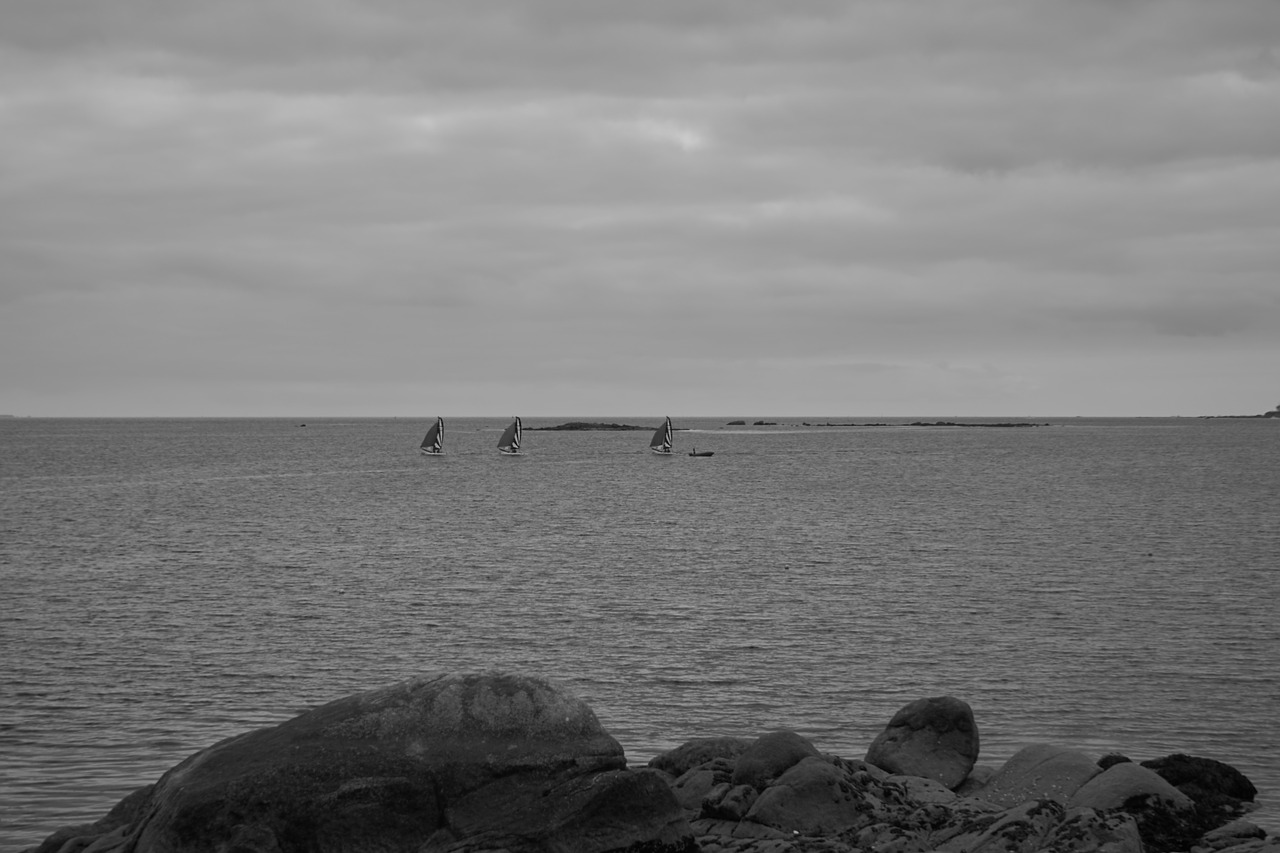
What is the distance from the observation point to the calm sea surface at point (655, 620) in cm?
2677

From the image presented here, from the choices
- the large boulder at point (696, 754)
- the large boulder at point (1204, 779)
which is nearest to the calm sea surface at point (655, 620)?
the large boulder at point (1204, 779)

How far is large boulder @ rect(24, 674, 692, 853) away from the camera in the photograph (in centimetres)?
1531

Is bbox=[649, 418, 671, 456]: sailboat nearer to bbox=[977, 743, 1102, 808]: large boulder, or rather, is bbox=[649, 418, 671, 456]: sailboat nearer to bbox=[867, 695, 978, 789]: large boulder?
bbox=[867, 695, 978, 789]: large boulder

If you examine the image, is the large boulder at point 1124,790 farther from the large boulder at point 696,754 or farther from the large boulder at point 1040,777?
the large boulder at point 696,754

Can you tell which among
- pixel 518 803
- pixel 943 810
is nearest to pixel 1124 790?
pixel 943 810

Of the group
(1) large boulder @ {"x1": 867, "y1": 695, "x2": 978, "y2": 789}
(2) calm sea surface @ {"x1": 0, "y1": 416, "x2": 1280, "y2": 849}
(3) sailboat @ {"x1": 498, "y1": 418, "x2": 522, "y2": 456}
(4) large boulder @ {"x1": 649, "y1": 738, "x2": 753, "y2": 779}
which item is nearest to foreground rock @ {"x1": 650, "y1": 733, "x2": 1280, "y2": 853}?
(4) large boulder @ {"x1": 649, "y1": 738, "x2": 753, "y2": 779}

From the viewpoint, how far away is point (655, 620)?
40875 millimetres

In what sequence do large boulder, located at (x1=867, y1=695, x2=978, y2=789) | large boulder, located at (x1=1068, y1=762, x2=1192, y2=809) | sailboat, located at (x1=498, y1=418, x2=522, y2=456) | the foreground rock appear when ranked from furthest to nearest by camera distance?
1. sailboat, located at (x1=498, y1=418, x2=522, y2=456)
2. large boulder, located at (x1=867, y1=695, x2=978, y2=789)
3. large boulder, located at (x1=1068, y1=762, x2=1192, y2=809)
4. the foreground rock

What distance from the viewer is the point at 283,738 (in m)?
16.1

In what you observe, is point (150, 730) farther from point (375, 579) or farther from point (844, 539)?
point (844, 539)

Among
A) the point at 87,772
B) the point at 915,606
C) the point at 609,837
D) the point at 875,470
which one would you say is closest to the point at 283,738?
the point at 609,837

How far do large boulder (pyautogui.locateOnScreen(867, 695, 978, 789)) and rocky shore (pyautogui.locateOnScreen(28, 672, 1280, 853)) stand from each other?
7.50 feet

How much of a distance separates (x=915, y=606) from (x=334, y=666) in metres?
21.2

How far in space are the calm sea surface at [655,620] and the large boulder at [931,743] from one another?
344 cm
